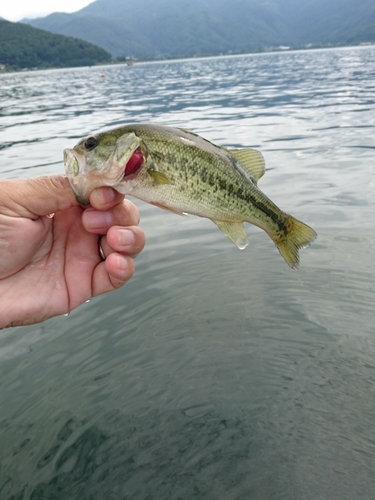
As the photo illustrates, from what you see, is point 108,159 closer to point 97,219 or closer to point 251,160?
point 97,219

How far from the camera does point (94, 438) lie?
171 inches

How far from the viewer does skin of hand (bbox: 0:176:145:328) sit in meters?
3.23

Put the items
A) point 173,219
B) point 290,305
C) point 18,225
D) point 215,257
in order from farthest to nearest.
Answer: point 173,219, point 215,257, point 290,305, point 18,225

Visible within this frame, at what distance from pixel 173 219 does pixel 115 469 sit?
610 cm

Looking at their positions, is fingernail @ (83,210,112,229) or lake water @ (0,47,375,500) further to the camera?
lake water @ (0,47,375,500)

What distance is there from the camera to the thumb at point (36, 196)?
10.2 feet

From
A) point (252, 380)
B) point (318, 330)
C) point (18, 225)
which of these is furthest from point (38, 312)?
point (318, 330)

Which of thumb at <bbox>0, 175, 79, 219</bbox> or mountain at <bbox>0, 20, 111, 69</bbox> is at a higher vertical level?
thumb at <bbox>0, 175, 79, 219</bbox>

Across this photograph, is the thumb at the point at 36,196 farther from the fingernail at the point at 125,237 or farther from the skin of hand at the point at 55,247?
the fingernail at the point at 125,237

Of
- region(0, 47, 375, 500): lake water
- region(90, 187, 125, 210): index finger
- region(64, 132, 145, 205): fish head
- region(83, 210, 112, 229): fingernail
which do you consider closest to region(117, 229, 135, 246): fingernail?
region(83, 210, 112, 229): fingernail

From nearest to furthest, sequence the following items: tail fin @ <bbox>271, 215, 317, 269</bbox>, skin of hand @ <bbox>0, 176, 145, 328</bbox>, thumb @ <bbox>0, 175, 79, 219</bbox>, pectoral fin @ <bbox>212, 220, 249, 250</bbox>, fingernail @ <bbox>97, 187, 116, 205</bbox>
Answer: fingernail @ <bbox>97, 187, 116, 205</bbox> → thumb @ <bbox>0, 175, 79, 219</bbox> → skin of hand @ <bbox>0, 176, 145, 328</bbox> → pectoral fin @ <bbox>212, 220, 249, 250</bbox> → tail fin @ <bbox>271, 215, 317, 269</bbox>

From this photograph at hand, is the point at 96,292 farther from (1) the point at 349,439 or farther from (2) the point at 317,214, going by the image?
(2) the point at 317,214

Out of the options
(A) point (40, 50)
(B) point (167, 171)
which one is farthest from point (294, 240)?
(A) point (40, 50)

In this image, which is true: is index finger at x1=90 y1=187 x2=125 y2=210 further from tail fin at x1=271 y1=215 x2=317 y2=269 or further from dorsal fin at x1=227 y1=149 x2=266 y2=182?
tail fin at x1=271 y1=215 x2=317 y2=269
